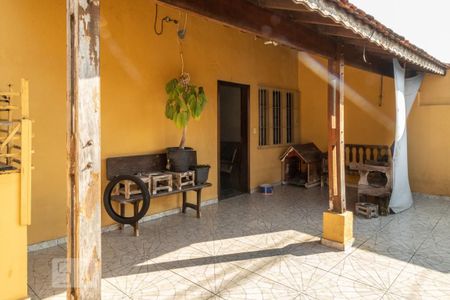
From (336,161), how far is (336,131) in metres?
0.36

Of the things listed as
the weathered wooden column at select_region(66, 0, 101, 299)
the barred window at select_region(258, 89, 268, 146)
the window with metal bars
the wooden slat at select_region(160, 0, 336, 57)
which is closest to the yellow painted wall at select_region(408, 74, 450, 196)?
the window with metal bars

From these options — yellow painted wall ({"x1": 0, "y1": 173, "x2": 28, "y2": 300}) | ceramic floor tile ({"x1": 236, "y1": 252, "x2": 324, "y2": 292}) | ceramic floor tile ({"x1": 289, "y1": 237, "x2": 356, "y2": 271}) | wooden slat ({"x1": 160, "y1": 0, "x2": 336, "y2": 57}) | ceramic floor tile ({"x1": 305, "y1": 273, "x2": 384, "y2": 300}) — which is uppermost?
wooden slat ({"x1": 160, "y1": 0, "x2": 336, "y2": 57})

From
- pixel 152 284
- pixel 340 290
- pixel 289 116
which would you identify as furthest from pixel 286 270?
pixel 289 116

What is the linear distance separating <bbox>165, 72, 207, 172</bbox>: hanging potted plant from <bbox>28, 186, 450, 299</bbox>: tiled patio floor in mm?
920

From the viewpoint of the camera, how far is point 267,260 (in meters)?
3.36

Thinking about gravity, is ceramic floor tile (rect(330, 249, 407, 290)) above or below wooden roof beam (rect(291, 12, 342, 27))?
below

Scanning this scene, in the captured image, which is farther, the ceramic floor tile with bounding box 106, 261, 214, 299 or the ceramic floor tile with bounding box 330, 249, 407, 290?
the ceramic floor tile with bounding box 330, 249, 407, 290

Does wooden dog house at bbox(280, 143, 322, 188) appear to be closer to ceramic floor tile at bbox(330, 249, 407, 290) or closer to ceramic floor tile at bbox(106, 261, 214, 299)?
ceramic floor tile at bbox(330, 249, 407, 290)

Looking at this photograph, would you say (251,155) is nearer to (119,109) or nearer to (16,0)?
(119,109)

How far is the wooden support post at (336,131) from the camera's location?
3697mm

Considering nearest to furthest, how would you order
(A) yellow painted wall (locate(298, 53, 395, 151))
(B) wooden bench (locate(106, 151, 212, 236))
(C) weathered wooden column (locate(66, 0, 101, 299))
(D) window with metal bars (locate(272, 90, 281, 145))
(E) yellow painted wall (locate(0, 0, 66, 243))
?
(C) weathered wooden column (locate(66, 0, 101, 299))
(E) yellow painted wall (locate(0, 0, 66, 243))
(B) wooden bench (locate(106, 151, 212, 236))
(A) yellow painted wall (locate(298, 53, 395, 151))
(D) window with metal bars (locate(272, 90, 281, 145))

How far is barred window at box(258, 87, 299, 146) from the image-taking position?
23.1 feet

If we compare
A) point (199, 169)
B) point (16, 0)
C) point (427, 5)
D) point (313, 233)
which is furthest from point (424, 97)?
point (16, 0)

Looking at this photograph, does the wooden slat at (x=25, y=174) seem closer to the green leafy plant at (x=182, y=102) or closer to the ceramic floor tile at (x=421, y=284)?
the green leafy plant at (x=182, y=102)
